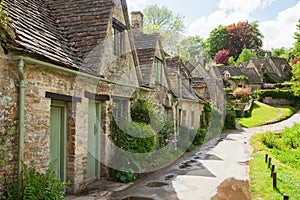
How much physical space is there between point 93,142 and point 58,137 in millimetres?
1878

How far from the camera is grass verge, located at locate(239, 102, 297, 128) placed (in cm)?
3752

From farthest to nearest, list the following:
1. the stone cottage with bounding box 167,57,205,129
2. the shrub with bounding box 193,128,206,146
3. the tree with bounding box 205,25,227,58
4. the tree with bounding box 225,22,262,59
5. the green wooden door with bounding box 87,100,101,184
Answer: the tree with bounding box 205,25,227,58
the tree with bounding box 225,22,262,59
the shrub with bounding box 193,128,206,146
the stone cottage with bounding box 167,57,205,129
the green wooden door with bounding box 87,100,101,184

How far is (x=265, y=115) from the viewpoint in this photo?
40781 millimetres

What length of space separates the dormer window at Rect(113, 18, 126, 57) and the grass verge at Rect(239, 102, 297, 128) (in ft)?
93.4

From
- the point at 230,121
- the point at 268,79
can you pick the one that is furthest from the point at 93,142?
the point at 268,79

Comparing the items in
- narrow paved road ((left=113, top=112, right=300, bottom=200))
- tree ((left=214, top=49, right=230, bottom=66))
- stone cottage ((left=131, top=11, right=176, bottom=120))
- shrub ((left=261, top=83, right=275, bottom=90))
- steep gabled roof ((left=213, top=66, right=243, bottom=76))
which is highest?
tree ((left=214, top=49, right=230, bottom=66))

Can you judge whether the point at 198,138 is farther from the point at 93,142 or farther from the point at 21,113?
the point at 21,113

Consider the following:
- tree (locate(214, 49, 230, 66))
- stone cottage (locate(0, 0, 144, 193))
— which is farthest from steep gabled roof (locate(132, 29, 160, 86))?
tree (locate(214, 49, 230, 66))

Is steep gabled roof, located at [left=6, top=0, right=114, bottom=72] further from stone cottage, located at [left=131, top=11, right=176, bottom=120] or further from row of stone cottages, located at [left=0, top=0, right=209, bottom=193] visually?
stone cottage, located at [left=131, top=11, right=176, bottom=120]

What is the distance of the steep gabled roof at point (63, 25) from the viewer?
7723 millimetres

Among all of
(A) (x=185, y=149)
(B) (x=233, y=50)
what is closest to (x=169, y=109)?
(A) (x=185, y=149)

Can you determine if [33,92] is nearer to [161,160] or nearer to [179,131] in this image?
[161,160]

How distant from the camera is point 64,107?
27.4 ft

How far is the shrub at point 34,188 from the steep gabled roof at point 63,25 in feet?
8.68
